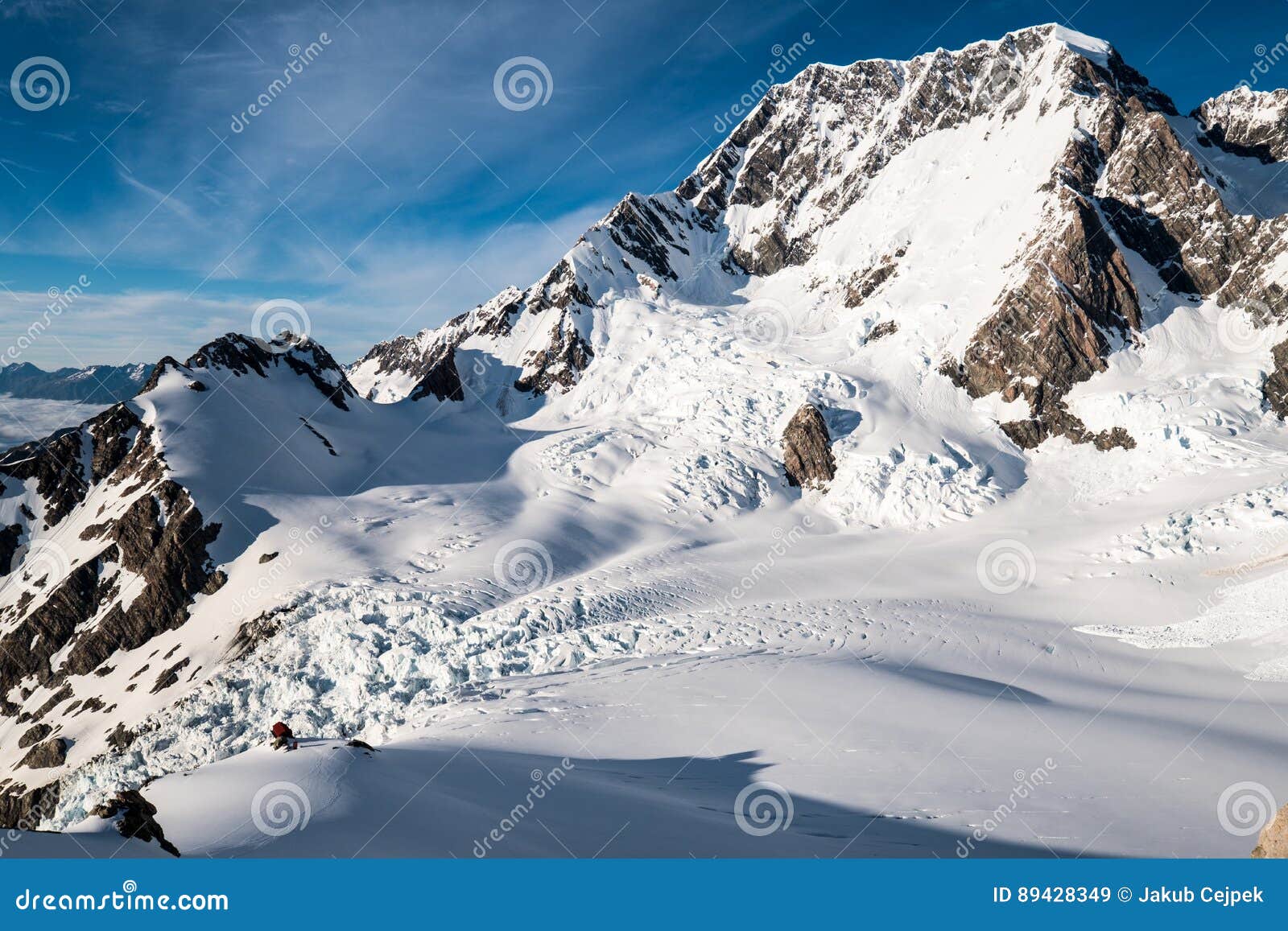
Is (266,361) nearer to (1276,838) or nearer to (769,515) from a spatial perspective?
(769,515)

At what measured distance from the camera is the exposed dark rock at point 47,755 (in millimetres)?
35875

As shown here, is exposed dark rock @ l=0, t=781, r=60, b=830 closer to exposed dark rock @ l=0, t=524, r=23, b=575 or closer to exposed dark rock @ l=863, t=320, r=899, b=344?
exposed dark rock @ l=0, t=524, r=23, b=575

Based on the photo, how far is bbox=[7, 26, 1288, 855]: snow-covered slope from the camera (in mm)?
22594

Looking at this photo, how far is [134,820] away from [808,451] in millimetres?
60862

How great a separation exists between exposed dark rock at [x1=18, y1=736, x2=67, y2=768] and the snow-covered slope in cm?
38

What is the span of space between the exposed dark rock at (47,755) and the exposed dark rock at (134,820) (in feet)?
120

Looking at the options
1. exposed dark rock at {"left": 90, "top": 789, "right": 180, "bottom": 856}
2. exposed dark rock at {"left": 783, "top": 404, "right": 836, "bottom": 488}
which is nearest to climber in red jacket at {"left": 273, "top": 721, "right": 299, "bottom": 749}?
exposed dark rock at {"left": 90, "top": 789, "right": 180, "bottom": 856}

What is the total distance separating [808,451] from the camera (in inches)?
2564

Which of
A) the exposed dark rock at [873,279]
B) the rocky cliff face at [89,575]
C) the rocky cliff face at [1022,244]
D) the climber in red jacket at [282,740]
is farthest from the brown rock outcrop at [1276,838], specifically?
the exposed dark rock at [873,279]

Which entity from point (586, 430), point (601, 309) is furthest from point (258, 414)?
point (601, 309)

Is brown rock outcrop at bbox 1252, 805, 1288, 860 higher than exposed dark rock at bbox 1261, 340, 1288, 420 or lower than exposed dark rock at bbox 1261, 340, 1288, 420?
lower

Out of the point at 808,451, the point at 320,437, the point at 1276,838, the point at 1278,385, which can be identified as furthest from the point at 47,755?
the point at 1278,385

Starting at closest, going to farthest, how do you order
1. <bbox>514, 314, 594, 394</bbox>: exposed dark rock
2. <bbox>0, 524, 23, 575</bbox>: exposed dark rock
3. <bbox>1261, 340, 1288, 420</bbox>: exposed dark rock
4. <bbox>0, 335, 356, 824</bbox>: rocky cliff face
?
<bbox>0, 335, 356, 824</bbox>: rocky cliff face
<bbox>0, 524, 23, 575</bbox>: exposed dark rock
<bbox>1261, 340, 1288, 420</bbox>: exposed dark rock
<bbox>514, 314, 594, 394</bbox>: exposed dark rock

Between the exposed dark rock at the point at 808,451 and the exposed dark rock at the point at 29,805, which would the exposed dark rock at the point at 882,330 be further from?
the exposed dark rock at the point at 29,805
